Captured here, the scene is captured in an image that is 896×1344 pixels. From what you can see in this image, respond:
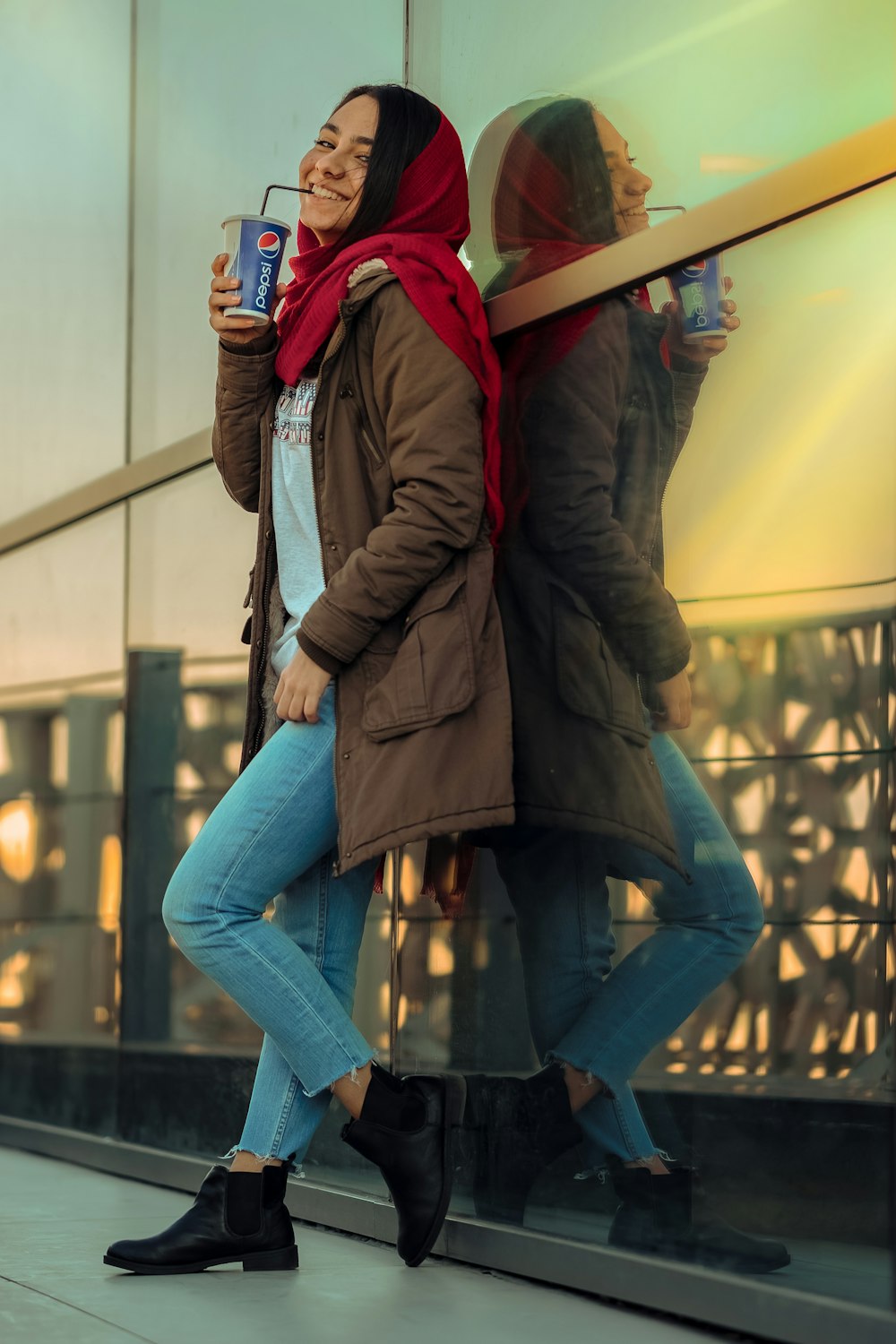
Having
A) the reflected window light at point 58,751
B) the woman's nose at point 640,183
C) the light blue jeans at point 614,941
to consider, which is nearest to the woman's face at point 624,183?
the woman's nose at point 640,183

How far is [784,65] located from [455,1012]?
1.83 meters

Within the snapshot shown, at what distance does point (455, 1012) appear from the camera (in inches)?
132

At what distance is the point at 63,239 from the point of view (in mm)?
5469

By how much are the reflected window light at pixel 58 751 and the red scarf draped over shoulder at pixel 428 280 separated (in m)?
2.40

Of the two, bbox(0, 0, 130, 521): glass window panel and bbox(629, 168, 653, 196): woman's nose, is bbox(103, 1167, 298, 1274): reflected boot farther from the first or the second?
bbox(0, 0, 130, 521): glass window panel

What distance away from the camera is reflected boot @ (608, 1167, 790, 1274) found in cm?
247

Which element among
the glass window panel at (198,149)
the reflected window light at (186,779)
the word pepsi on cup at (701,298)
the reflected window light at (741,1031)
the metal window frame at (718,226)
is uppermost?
the glass window panel at (198,149)

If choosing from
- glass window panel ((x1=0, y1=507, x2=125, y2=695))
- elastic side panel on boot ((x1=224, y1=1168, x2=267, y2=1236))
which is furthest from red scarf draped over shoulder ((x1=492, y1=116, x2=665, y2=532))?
glass window panel ((x1=0, y1=507, x2=125, y2=695))

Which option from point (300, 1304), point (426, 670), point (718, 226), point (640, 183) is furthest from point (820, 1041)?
point (640, 183)

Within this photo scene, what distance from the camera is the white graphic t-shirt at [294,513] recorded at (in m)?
3.01

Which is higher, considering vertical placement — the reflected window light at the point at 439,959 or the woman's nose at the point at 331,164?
the woman's nose at the point at 331,164

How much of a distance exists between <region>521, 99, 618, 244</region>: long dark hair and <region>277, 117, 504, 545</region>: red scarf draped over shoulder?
0.18 metres

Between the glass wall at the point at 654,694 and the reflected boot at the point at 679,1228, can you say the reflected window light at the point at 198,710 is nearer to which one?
the glass wall at the point at 654,694

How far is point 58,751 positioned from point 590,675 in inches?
111
